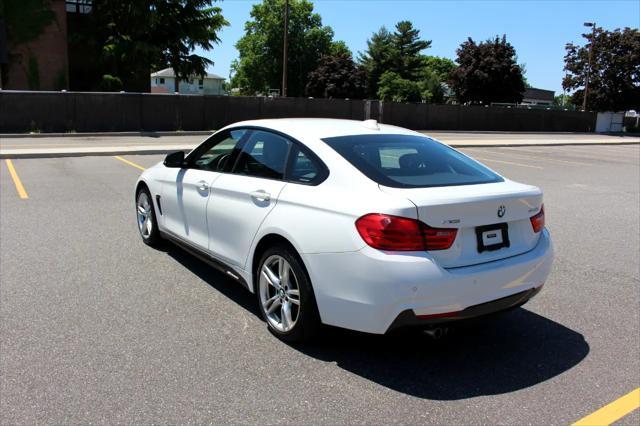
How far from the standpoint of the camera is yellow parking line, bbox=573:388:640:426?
9.73 ft

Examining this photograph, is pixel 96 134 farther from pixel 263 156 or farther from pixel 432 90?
pixel 432 90

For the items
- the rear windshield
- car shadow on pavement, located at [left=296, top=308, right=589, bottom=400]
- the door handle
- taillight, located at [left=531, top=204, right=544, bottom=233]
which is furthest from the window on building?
taillight, located at [left=531, top=204, right=544, bottom=233]

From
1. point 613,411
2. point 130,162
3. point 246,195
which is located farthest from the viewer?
point 130,162

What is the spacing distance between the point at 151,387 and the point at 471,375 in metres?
1.95

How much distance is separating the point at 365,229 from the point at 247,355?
3.96ft

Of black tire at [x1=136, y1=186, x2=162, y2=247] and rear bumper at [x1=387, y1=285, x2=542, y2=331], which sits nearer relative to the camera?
rear bumper at [x1=387, y1=285, x2=542, y2=331]

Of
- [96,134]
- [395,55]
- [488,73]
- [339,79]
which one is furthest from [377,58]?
[96,134]

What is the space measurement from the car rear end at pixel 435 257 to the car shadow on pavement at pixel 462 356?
22cm

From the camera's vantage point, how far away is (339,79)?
72.8m

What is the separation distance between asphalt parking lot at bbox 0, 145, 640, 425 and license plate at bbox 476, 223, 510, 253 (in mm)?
794

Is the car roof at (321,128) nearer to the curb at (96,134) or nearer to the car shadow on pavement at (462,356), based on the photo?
the car shadow on pavement at (462,356)

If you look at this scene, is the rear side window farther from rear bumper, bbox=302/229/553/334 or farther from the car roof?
rear bumper, bbox=302/229/553/334

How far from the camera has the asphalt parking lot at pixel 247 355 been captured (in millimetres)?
3029

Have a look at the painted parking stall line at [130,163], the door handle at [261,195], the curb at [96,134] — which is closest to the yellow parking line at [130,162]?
the painted parking stall line at [130,163]
